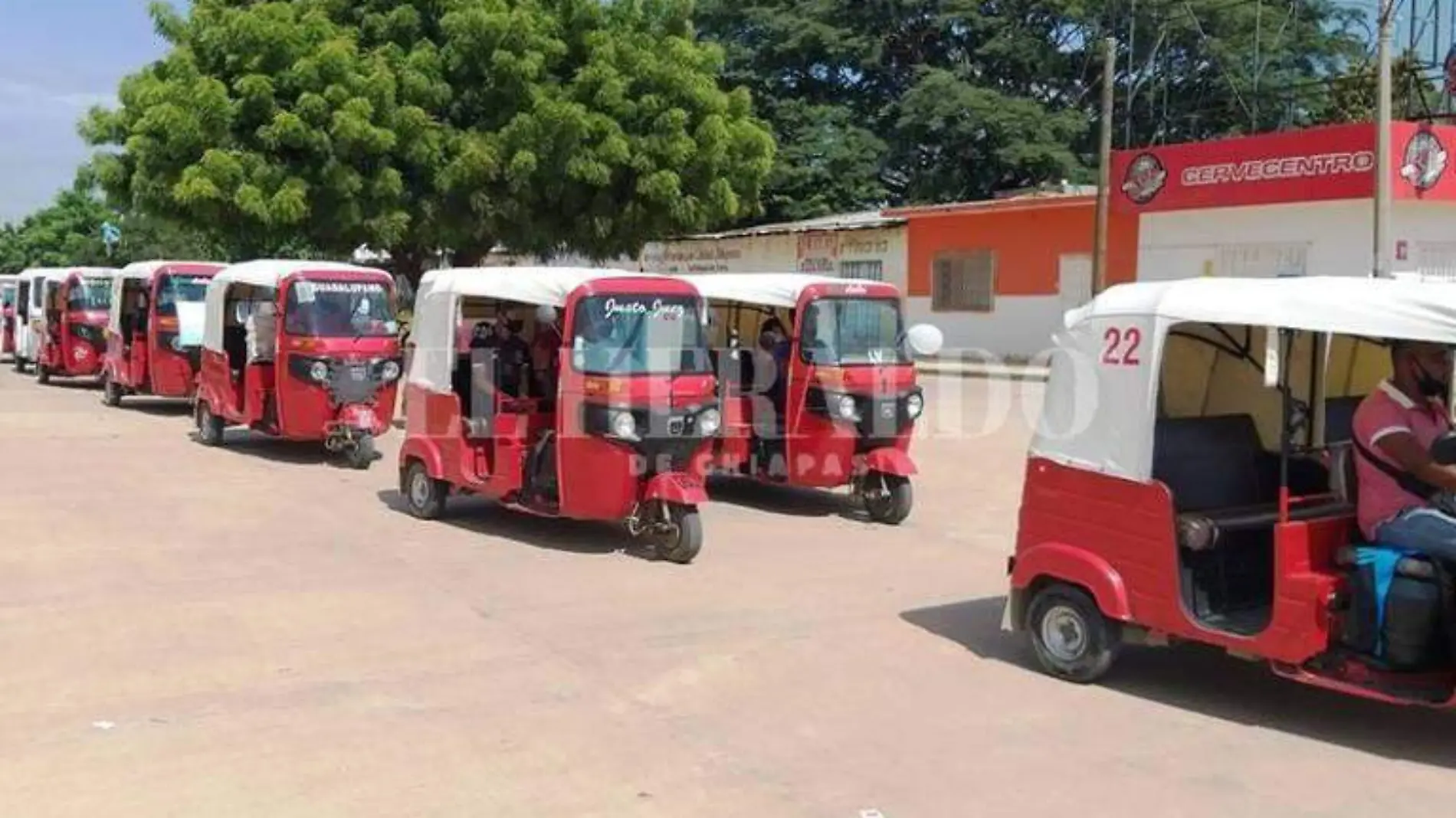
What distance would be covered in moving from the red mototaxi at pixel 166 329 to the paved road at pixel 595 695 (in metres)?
8.70

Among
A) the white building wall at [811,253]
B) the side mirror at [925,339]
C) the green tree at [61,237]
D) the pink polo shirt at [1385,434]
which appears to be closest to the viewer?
the pink polo shirt at [1385,434]

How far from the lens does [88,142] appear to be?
22672 millimetres

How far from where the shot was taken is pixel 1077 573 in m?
6.71

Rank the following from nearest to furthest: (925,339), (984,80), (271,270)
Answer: (925,339), (271,270), (984,80)

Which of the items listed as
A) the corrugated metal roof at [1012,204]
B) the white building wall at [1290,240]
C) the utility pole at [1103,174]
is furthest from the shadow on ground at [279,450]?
the corrugated metal roof at [1012,204]

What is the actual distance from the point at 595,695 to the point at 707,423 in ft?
12.3

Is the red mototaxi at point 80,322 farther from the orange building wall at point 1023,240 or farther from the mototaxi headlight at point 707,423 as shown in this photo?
the orange building wall at point 1023,240

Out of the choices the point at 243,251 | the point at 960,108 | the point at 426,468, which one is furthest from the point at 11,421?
the point at 960,108

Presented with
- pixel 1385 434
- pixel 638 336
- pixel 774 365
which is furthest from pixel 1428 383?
pixel 774 365

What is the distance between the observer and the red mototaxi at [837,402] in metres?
11.7

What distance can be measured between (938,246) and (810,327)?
22882 millimetres

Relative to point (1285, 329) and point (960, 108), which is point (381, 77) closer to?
point (1285, 329)

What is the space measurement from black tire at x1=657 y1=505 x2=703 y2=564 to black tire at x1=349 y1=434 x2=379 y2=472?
228 inches

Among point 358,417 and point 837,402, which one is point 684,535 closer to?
point 837,402
